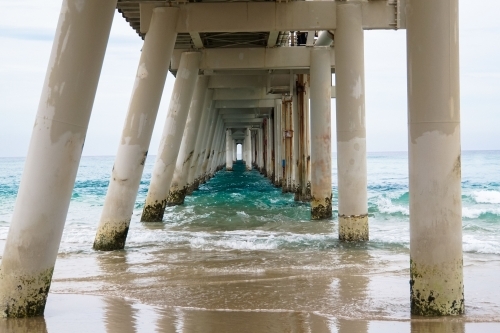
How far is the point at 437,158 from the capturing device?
5.90m

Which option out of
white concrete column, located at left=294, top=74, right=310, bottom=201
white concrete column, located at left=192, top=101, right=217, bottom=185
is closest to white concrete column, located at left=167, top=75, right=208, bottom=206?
white concrete column, located at left=294, top=74, right=310, bottom=201

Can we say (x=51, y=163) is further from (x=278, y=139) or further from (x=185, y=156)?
(x=278, y=139)

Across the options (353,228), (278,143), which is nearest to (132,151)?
(353,228)

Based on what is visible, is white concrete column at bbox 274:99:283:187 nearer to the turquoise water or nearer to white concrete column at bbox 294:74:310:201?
the turquoise water

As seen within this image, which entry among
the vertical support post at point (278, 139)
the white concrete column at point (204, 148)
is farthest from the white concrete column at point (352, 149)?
the vertical support post at point (278, 139)

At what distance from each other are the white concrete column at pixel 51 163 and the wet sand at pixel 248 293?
34 centimetres

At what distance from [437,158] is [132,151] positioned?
6793 mm

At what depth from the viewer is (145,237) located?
12930 mm

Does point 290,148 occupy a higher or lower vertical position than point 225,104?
lower

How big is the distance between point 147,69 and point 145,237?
3111 millimetres

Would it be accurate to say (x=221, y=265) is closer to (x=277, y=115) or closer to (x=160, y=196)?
(x=160, y=196)

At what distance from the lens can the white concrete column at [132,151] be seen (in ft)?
37.5

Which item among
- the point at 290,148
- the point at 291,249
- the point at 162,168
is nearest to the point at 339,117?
the point at 291,249

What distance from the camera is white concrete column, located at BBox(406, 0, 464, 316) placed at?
5.90m
